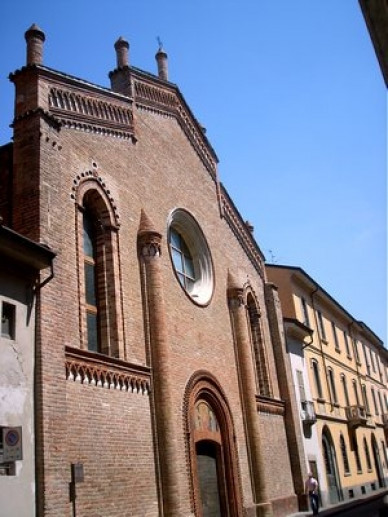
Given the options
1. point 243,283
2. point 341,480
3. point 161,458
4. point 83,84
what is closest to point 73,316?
point 161,458

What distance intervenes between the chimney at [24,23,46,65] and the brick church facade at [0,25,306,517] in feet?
0.14

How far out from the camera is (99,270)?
12.5 metres

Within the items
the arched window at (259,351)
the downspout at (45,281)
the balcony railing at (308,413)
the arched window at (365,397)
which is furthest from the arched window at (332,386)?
the downspout at (45,281)

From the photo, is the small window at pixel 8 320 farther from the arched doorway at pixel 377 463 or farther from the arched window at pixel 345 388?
the arched doorway at pixel 377 463

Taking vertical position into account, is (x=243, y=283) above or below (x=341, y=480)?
above

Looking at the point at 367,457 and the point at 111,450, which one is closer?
the point at 111,450

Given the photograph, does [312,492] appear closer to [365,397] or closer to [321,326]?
[321,326]

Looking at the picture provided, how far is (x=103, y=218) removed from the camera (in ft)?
42.4

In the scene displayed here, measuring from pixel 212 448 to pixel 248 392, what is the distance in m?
2.50

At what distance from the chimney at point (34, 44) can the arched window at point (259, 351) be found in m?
11.5

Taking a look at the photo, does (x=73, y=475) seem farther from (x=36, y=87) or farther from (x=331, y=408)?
(x=331, y=408)

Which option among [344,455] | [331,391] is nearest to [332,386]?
[331,391]

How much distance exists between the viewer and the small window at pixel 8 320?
29.2 ft

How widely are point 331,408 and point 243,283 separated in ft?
36.6
